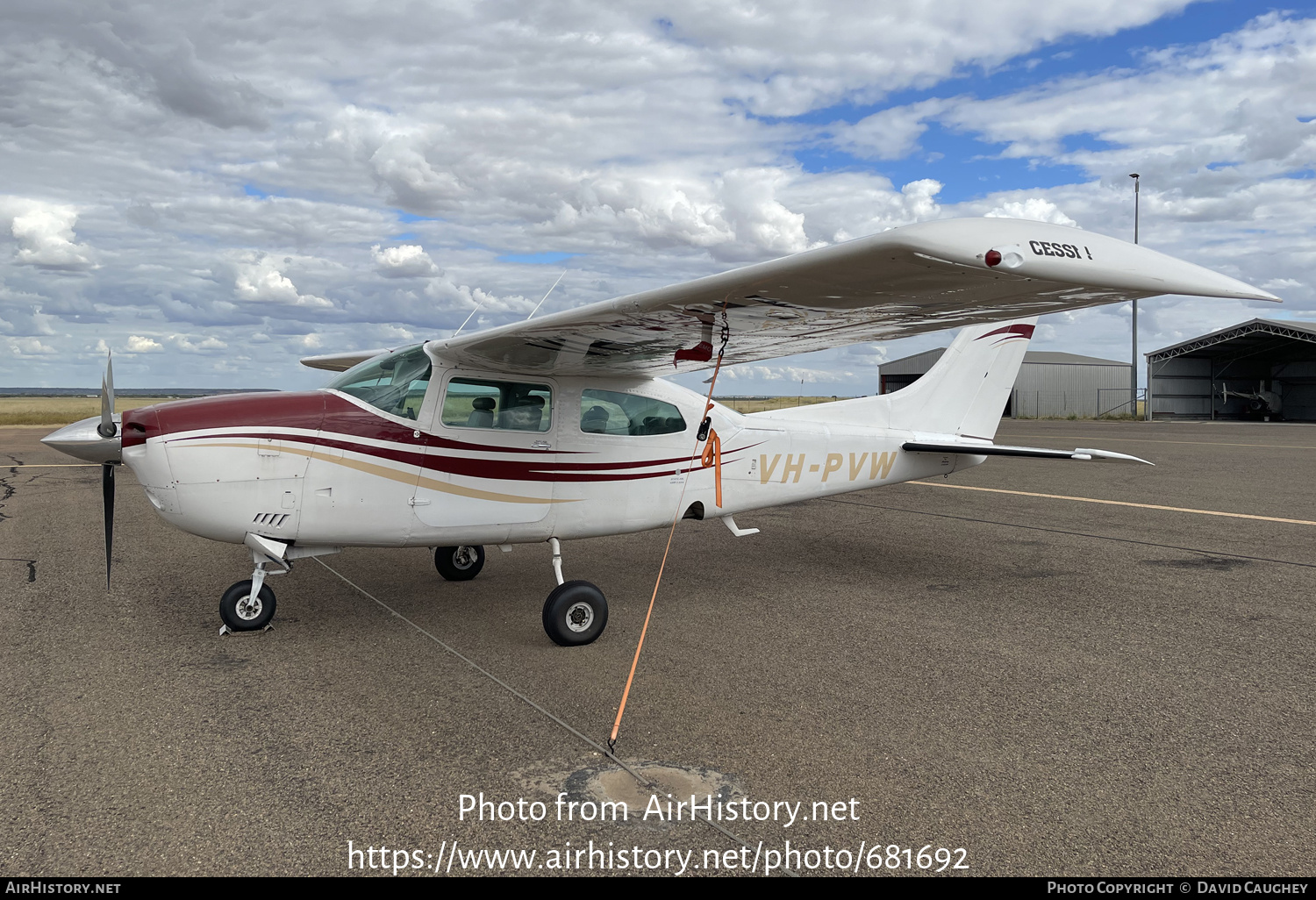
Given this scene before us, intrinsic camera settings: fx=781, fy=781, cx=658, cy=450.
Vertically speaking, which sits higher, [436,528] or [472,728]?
[436,528]

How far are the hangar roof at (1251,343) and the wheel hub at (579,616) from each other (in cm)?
3940

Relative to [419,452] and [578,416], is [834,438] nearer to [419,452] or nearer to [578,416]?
[578,416]

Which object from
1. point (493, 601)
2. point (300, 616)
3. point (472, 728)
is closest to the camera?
point (472, 728)

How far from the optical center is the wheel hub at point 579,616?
521 cm

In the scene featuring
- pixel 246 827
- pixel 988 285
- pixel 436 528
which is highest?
pixel 988 285

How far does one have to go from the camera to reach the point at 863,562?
311 inches

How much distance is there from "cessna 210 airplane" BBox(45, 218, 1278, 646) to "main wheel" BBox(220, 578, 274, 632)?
1cm

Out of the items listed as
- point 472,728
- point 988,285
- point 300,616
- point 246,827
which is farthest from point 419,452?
point 988,285

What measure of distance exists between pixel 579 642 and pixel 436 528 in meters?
1.30

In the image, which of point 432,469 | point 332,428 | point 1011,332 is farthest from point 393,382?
point 1011,332

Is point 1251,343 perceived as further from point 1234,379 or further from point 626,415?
point 626,415

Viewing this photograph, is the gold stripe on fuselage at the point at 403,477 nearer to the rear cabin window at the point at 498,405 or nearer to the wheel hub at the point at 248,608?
the rear cabin window at the point at 498,405

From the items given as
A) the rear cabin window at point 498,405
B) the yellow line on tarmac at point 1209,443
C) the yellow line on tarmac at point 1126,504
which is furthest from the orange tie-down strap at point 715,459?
the yellow line on tarmac at point 1209,443

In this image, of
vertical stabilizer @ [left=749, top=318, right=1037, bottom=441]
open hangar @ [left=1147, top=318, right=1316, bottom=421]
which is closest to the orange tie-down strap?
vertical stabilizer @ [left=749, top=318, right=1037, bottom=441]
